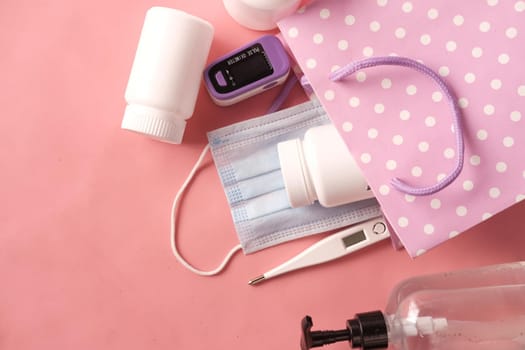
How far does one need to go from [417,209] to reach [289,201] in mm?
149

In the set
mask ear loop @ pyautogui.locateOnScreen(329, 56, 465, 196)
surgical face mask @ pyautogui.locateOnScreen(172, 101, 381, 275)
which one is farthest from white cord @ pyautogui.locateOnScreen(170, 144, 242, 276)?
mask ear loop @ pyautogui.locateOnScreen(329, 56, 465, 196)

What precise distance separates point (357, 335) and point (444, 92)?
249 mm

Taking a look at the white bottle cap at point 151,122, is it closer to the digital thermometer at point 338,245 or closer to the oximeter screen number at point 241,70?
the oximeter screen number at point 241,70

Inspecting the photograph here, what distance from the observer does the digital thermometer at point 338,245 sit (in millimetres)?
660

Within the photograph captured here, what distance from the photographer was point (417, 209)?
560 mm

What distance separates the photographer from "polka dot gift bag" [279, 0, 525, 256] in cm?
55

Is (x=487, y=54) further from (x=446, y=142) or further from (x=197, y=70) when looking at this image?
(x=197, y=70)

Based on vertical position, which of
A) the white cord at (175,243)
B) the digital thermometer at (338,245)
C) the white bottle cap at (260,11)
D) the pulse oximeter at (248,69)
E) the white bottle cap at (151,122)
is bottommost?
the digital thermometer at (338,245)

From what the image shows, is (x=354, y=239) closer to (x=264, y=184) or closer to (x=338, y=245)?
(x=338, y=245)

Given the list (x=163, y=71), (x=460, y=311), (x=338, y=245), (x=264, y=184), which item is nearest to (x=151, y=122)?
(x=163, y=71)

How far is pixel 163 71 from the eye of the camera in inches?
23.8

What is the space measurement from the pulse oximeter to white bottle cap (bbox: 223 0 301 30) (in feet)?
0.07

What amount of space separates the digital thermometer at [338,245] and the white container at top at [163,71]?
0.21 m

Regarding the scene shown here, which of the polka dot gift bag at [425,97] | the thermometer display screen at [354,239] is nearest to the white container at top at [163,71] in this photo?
the polka dot gift bag at [425,97]
